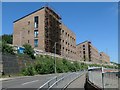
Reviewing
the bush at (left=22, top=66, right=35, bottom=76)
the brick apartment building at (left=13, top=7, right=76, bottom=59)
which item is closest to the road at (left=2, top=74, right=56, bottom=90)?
the bush at (left=22, top=66, right=35, bottom=76)

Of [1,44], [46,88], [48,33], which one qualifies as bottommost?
[46,88]

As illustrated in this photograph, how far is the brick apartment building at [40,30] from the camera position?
328 feet

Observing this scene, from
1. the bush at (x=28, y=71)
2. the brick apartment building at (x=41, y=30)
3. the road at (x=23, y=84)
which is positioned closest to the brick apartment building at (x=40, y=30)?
the brick apartment building at (x=41, y=30)

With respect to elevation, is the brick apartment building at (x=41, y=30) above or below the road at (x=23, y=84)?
above

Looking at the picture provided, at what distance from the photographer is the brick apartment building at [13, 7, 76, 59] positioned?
99938mm

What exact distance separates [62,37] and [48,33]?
21635 millimetres

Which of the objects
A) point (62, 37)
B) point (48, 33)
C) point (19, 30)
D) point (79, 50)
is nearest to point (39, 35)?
point (48, 33)

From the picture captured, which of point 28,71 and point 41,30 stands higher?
point 41,30

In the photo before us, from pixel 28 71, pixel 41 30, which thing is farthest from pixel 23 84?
pixel 41 30

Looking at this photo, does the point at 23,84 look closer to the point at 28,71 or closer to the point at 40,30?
the point at 28,71

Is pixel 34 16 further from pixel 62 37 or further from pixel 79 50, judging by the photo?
pixel 79 50

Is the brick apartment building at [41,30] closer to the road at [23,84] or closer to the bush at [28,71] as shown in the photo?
the bush at [28,71]

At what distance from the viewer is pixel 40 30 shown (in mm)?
100875

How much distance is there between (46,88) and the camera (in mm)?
16750
